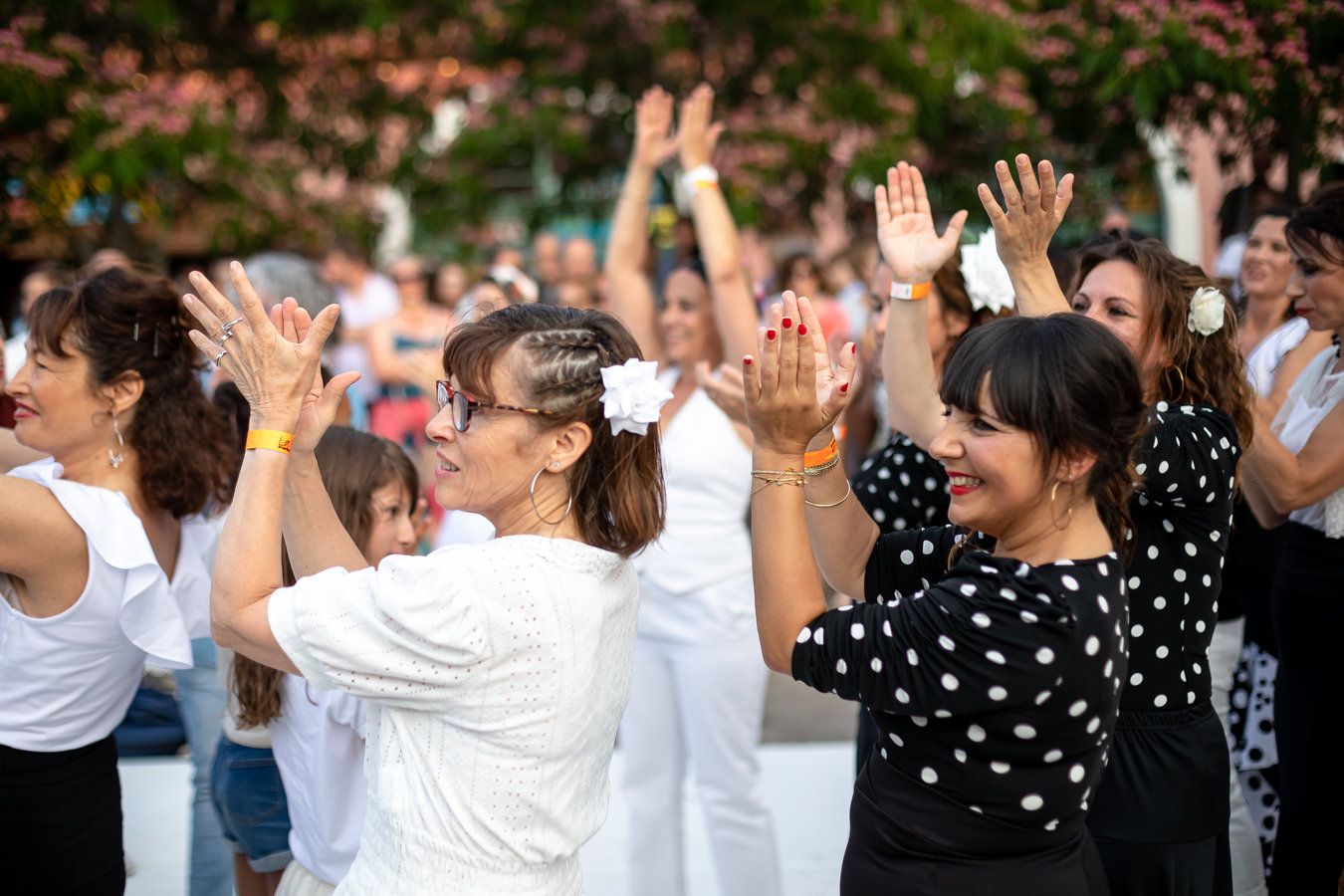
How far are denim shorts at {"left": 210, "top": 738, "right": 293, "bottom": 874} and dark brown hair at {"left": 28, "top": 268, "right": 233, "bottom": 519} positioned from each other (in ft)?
1.92

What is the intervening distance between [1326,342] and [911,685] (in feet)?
7.96

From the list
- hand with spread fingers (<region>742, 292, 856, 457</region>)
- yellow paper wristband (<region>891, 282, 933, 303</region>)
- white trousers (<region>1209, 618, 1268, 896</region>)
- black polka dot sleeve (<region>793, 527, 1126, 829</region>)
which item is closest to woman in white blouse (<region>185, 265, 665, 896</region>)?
hand with spread fingers (<region>742, 292, 856, 457</region>)

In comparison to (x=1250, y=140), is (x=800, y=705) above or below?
below

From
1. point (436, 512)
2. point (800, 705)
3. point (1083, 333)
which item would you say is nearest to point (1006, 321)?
point (1083, 333)

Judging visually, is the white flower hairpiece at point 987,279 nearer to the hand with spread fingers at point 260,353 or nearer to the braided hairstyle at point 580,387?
the braided hairstyle at point 580,387

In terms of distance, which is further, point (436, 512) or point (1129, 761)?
point (436, 512)

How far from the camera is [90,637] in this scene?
8.46ft

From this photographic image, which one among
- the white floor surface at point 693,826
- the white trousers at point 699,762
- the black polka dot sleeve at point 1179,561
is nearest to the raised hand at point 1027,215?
the black polka dot sleeve at point 1179,561

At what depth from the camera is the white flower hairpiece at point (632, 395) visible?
1.99 meters

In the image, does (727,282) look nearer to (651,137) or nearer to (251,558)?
(651,137)

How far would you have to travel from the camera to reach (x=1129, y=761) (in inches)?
90.9

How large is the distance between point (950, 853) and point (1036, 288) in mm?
1059

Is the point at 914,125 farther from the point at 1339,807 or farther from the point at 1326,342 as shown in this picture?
the point at 1339,807

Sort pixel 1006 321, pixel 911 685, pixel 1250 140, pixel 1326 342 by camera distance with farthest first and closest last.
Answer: pixel 1250 140 < pixel 1326 342 < pixel 1006 321 < pixel 911 685
